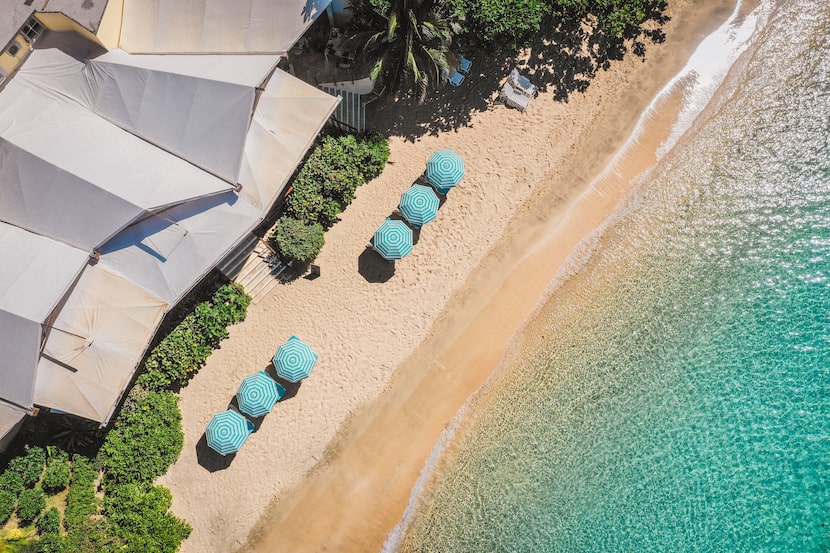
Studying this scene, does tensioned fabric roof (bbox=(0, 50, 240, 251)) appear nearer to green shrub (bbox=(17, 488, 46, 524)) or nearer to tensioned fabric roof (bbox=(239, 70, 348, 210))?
tensioned fabric roof (bbox=(239, 70, 348, 210))

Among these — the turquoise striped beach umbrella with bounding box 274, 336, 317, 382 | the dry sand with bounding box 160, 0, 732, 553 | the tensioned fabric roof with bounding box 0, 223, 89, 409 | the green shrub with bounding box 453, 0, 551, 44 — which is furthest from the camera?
the dry sand with bounding box 160, 0, 732, 553

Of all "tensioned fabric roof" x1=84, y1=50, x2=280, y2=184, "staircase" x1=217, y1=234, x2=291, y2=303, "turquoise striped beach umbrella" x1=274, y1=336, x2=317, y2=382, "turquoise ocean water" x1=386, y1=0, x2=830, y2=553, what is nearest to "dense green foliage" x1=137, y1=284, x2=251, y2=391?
"staircase" x1=217, y1=234, x2=291, y2=303

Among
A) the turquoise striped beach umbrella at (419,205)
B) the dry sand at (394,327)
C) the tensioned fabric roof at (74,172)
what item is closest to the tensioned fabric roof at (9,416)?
the dry sand at (394,327)

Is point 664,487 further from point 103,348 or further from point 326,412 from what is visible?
point 103,348

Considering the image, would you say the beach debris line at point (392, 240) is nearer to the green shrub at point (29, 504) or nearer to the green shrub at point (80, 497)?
the green shrub at point (80, 497)

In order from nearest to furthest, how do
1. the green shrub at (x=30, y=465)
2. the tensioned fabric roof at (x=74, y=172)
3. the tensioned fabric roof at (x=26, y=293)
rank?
1. the tensioned fabric roof at (x=26, y=293)
2. the tensioned fabric roof at (x=74, y=172)
3. the green shrub at (x=30, y=465)

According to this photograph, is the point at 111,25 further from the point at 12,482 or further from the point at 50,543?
the point at 50,543
